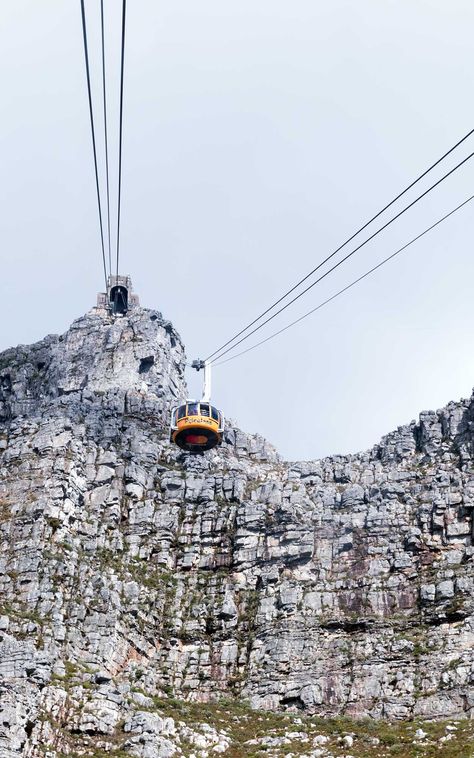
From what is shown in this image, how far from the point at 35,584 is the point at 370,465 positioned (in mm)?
31514

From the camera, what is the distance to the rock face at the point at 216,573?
63219mm

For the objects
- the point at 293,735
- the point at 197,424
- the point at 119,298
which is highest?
the point at 119,298

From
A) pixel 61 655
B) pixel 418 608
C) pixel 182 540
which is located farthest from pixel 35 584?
pixel 418 608

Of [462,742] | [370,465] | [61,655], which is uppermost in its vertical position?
[370,465]

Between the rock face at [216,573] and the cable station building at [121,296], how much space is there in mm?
20301

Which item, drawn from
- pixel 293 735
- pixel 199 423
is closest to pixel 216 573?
pixel 199 423

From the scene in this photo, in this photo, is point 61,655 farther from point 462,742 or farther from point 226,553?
point 462,742

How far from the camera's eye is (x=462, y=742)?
181 feet

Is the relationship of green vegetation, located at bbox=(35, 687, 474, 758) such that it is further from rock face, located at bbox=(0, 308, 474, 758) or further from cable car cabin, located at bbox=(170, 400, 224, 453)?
cable car cabin, located at bbox=(170, 400, 224, 453)

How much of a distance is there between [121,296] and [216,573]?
1829 inches

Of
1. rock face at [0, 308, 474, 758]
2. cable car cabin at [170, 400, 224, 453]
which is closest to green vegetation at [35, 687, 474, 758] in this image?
rock face at [0, 308, 474, 758]

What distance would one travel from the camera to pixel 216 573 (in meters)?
78.2

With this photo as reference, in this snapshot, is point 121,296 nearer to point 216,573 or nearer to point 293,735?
point 216,573

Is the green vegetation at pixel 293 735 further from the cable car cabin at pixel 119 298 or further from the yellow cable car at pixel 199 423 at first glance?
the cable car cabin at pixel 119 298
